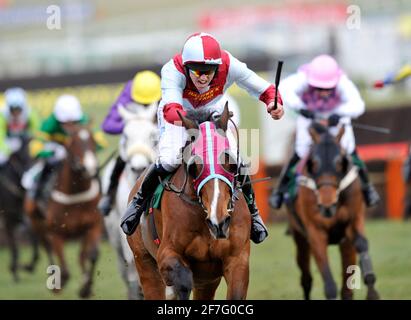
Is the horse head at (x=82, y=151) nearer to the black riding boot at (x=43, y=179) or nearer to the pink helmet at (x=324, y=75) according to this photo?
the black riding boot at (x=43, y=179)

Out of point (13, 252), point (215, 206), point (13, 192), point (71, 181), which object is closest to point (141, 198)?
point (215, 206)

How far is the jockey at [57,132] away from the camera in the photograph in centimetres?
1236

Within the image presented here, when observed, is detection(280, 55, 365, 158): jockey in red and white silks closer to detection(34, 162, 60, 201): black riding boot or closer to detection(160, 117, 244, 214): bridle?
detection(160, 117, 244, 214): bridle

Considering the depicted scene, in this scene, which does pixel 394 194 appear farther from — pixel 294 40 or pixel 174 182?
pixel 174 182

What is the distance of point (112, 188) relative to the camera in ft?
32.9

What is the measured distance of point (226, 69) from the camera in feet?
22.5

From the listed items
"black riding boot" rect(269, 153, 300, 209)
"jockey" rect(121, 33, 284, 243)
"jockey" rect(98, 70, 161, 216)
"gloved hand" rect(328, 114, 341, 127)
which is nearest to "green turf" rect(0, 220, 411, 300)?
"black riding boot" rect(269, 153, 300, 209)

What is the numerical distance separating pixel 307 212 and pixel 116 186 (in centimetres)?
168

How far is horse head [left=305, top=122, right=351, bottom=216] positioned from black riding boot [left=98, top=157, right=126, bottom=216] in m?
1.66

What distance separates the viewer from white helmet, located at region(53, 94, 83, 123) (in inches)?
484

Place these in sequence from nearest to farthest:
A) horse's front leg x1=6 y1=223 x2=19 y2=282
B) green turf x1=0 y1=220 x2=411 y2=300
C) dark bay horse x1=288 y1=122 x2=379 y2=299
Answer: dark bay horse x1=288 y1=122 x2=379 y2=299 → green turf x1=0 y1=220 x2=411 y2=300 → horse's front leg x1=6 y1=223 x2=19 y2=282

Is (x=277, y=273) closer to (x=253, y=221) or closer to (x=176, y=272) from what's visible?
(x=253, y=221)

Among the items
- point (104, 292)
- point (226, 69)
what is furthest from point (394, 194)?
point (226, 69)
